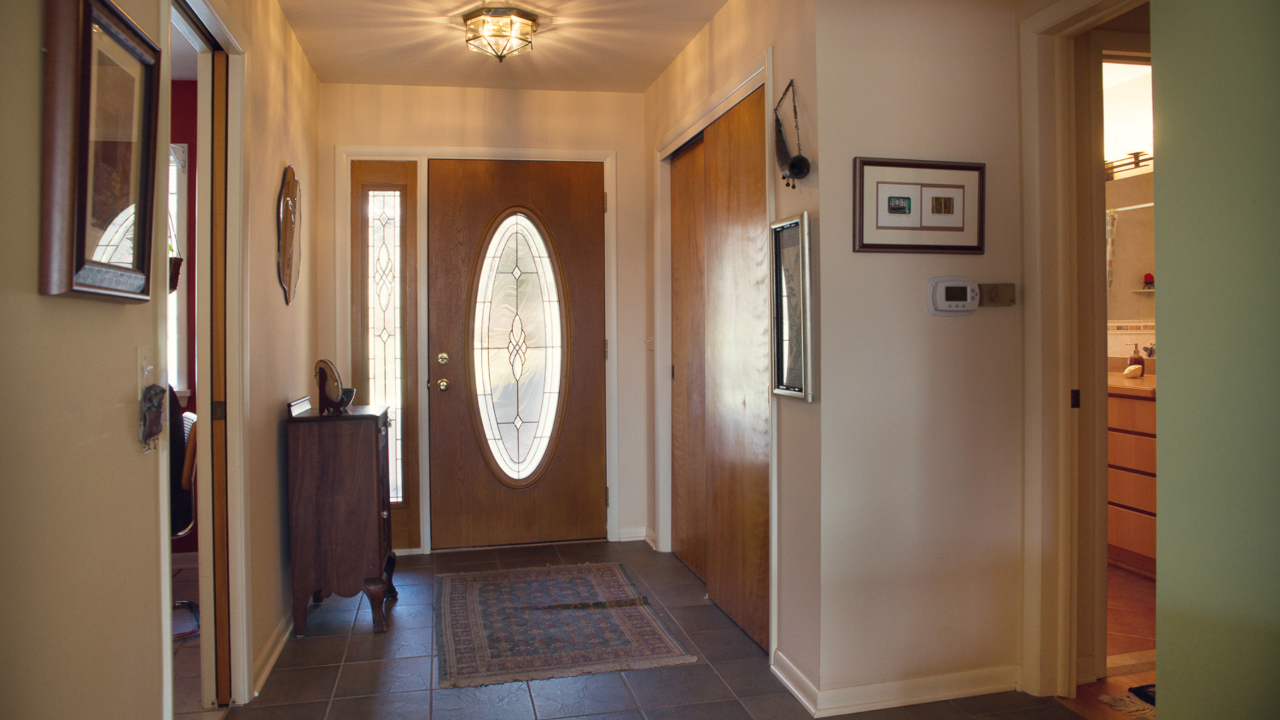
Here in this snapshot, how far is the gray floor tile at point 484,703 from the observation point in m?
2.35

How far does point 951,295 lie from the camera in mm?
2402

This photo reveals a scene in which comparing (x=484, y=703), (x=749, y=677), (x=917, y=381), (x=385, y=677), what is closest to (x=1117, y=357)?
(x=917, y=381)

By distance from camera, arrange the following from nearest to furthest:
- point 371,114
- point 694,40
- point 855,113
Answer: point 855,113, point 694,40, point 371,114

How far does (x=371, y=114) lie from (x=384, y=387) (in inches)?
57.3

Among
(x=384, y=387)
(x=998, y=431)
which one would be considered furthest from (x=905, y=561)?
(x=384, y=387)

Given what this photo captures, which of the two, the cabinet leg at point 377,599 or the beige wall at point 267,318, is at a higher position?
the beige wall at point 267,318

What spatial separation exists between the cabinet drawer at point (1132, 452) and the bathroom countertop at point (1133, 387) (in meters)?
0.20

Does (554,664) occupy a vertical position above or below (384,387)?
below

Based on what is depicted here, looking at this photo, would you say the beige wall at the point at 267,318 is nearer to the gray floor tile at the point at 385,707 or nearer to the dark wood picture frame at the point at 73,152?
the gray floor tile at the point at 385,707

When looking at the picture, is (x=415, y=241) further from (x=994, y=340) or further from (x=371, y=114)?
(x=994, y=340)

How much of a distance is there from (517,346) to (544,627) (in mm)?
1658

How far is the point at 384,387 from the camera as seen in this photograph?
A: 4.09 m

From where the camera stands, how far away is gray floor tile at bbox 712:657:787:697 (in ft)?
8.21

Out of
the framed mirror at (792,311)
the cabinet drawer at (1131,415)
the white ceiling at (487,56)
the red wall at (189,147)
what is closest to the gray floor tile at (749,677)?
the framed mirror at (792,311)
